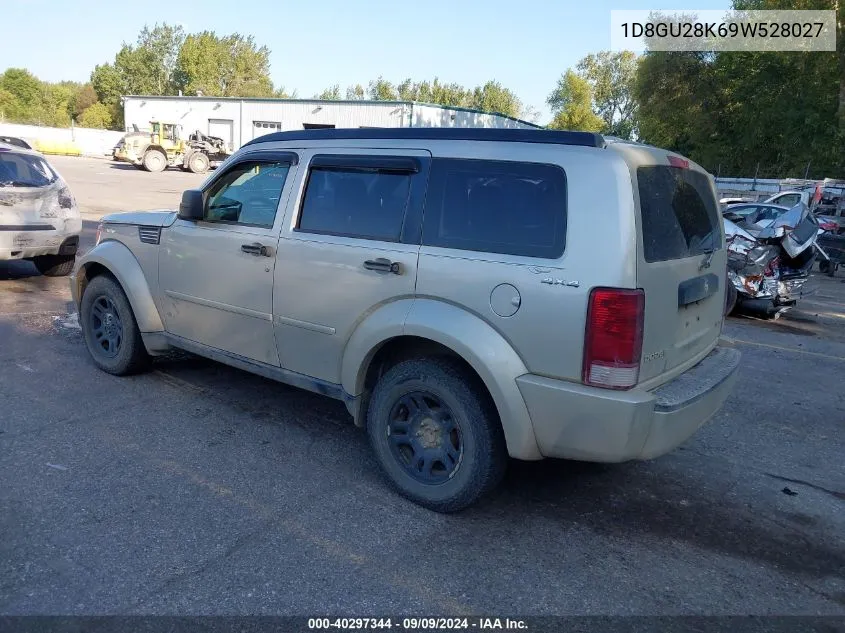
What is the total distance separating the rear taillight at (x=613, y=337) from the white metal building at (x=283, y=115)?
124 ft

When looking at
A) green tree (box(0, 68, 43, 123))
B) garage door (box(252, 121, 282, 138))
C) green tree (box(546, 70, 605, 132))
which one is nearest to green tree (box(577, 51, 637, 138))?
green tree (box(546, 70, 605, 132))

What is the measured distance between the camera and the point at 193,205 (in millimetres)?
4715

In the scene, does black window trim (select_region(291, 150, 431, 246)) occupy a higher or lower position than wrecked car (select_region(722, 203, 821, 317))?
higher

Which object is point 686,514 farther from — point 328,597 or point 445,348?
point 328,597

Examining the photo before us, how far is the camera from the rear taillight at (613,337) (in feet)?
10.1

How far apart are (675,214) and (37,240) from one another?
25.6 feet

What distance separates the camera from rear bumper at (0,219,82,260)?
8.22 m

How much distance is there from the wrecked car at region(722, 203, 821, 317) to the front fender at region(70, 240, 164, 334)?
759 centimetres

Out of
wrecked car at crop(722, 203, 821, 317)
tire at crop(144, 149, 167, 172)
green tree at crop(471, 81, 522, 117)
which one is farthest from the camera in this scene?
green tree at crop(471, 81, 522, 117)

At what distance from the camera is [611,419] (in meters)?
3.10

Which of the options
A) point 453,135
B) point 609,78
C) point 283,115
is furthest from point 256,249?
point 609,78

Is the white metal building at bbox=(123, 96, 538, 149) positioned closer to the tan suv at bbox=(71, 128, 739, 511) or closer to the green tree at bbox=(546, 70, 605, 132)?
the green tree at bbox=(546, 70, 605, 132)

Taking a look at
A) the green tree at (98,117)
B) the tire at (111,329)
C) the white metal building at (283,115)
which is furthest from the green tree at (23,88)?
the tire at (111,329)

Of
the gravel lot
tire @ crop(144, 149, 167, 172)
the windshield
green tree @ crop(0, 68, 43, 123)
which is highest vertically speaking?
green tree @ crop(0, 68, 43, 123)
